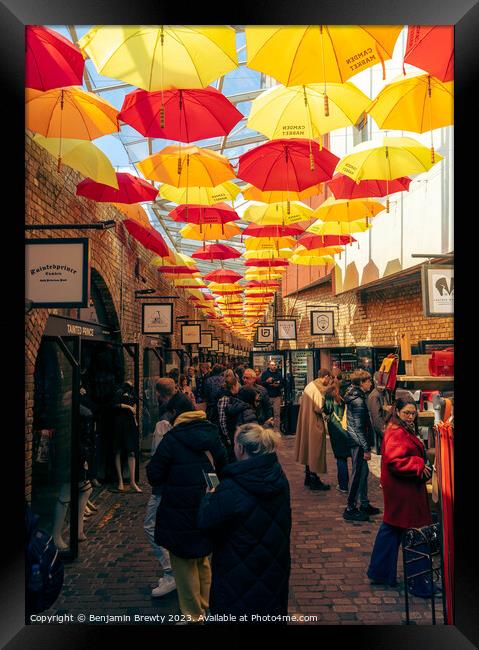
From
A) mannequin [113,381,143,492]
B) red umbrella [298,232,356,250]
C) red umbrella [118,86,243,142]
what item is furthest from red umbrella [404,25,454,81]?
red umbrella [298,232,356,250]

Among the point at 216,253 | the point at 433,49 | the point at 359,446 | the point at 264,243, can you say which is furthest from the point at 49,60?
the point at 216,253

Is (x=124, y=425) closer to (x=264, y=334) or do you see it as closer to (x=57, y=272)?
(x=57, y=272)

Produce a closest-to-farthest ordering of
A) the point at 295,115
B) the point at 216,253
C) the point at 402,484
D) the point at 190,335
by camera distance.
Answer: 1. the point at 402,484
2. the point at 295,115
3. the point at 216,253
4. the point at 190,335

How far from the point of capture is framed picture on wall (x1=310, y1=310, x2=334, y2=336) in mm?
13430

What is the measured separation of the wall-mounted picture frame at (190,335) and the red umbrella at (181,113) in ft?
42.1

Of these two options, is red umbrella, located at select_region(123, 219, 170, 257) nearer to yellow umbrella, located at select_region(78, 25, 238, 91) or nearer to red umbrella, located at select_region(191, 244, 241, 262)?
red umbrella, located at select_region(191, 244, 241, 262)

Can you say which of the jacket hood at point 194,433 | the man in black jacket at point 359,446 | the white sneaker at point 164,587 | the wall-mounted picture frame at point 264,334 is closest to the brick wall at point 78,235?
the white sneaker at point 164,587

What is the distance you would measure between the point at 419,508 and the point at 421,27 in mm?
3791

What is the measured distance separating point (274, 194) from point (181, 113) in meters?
2.70

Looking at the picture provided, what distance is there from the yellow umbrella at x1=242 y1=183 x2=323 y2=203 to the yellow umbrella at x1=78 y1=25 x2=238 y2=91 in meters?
3.11

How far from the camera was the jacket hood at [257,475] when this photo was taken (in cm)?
281

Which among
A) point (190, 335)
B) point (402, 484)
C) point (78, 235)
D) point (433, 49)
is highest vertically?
point (433, 49)

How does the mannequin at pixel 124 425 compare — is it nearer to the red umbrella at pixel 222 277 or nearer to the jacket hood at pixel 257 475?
the jacket hood at pixel 257 475

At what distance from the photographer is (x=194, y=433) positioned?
3.81 meters
